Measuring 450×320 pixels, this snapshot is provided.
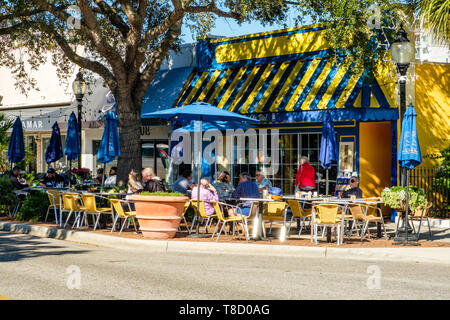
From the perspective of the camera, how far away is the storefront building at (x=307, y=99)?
1848 cm

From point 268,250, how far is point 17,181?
8.91 meters

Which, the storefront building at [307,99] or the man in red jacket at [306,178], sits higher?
the storefront building at [307,99]

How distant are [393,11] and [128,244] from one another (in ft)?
28.9

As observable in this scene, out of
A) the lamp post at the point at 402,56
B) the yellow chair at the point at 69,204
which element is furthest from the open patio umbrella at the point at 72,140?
the lamp post at the point at 402,56

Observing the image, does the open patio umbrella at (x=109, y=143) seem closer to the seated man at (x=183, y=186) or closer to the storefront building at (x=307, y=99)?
the seated man at (x=183, y=186)

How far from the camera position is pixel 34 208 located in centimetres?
1756

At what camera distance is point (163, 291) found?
338 inches

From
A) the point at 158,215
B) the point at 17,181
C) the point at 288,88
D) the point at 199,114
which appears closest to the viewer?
the point at 158,215

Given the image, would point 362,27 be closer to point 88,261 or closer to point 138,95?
point 138,95

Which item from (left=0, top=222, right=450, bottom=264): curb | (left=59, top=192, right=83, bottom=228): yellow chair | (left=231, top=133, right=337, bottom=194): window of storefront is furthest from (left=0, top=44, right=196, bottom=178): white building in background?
(left=0, top=222, right=450, bottom=264): curb

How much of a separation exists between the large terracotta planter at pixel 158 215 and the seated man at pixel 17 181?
19.5 feet

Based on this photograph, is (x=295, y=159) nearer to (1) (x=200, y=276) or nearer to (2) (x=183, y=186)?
(2) (x=183, y=186)

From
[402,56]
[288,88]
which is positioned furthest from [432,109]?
[402,56]

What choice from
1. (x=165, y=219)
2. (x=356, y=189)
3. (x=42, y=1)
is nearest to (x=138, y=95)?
(x=42, y=1)
